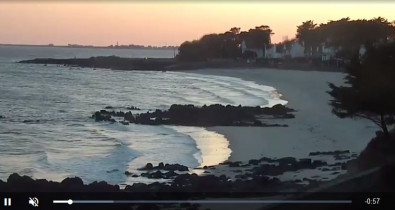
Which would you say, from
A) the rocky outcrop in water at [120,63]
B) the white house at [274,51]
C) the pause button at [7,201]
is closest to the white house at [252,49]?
the white house at [274,51]

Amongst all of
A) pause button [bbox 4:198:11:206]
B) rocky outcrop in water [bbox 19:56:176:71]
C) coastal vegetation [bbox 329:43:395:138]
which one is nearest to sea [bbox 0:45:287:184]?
coastal vegetation [bbox 329:43:395:138]

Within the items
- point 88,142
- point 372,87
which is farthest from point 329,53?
point 88,142

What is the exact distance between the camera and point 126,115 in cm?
2002

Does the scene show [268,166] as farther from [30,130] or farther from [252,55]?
[252,55]

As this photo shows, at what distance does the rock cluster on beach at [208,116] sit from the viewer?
17.4m

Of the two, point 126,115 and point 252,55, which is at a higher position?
point 252,55

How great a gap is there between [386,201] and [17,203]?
5.17 ft

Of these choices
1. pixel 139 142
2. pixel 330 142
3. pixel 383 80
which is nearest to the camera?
pixel 383 80

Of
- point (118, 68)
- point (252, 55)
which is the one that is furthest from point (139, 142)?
point (118, 68)

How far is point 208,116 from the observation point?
18.1 m

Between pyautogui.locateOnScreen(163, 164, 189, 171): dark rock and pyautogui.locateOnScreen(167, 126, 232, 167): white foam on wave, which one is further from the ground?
pyautogui.locateOnScreen(163, 164, 189, 171): dark rock

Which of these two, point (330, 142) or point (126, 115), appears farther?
point (126, 115)

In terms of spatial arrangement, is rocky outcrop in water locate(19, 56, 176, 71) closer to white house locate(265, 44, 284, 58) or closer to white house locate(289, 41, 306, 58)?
white house locate(265, 44, 284, 58)

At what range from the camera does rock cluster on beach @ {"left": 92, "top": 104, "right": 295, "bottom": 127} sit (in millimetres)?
17391
